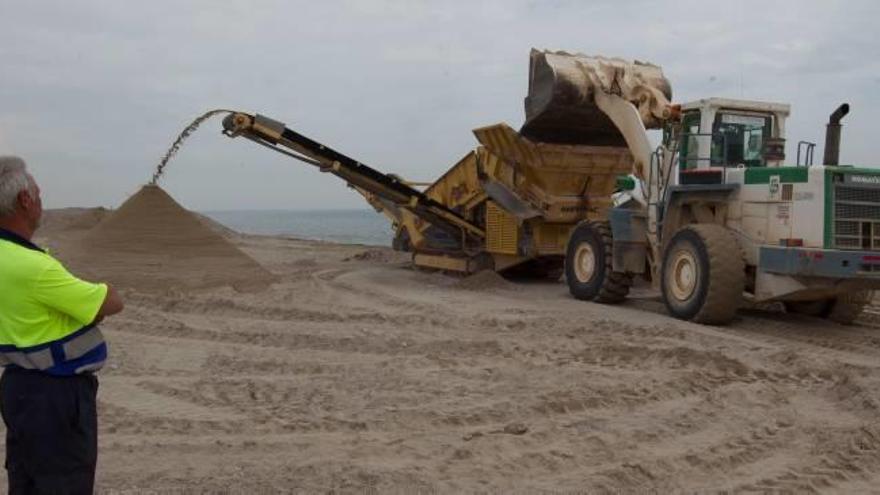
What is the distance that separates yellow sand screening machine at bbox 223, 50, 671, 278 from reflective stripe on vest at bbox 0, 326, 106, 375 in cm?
886

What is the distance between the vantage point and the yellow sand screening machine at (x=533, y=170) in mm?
11695

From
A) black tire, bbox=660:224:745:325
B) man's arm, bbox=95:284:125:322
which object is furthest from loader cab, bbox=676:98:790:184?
man's arm, bbox=95:284:125:322

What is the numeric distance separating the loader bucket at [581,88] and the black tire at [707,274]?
2.05 meters

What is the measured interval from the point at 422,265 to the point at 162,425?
10.00 m

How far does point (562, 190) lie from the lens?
1317cm

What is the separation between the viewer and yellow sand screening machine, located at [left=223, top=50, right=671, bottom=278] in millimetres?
11695

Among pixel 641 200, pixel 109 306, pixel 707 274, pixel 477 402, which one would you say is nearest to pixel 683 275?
pixel 707 274

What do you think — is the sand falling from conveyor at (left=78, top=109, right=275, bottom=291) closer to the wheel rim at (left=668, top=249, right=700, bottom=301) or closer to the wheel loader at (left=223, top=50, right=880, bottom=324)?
the wheel loader at (left=223, top=50, right=880, bottom=324)

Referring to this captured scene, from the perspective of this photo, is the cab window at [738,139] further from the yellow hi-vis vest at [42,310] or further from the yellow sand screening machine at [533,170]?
the yellow hi-vis vest at [42,310]

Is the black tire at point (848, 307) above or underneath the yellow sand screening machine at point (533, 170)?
underneath

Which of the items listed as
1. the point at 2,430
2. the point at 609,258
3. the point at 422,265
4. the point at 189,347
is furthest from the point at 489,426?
the point at 422,265

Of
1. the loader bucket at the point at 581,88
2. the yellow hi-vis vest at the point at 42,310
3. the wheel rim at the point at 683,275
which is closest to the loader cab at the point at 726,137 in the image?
the wheel rim at the point at 683,275

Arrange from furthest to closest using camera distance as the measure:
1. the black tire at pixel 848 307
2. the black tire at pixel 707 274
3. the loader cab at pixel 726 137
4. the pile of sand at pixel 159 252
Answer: the pile of sand at pixel 159 252 → the black tire at pixel 848 307 → the loader cab at pixel 726 137 → the black tire at pixel 707 274

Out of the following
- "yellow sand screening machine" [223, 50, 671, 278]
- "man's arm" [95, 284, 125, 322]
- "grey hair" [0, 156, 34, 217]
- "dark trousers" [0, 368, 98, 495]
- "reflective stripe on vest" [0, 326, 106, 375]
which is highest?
"yellow sand screening machine" [223, 50, 671, 278]
